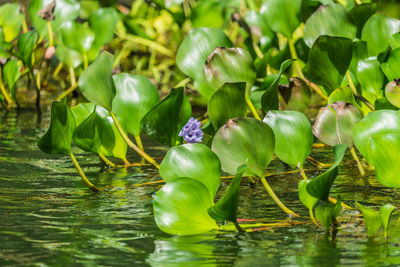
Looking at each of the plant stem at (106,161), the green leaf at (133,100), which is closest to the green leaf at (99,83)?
the green leaf at (133,100)

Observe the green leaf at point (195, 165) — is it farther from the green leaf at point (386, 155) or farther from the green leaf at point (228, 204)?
the green leaf at point (386, 155)

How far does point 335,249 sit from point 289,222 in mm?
149

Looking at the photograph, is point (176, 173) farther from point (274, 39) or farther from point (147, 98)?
point (274, 39)

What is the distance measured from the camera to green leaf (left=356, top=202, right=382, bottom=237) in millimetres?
1095

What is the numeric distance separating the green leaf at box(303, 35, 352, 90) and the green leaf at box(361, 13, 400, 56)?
0.93 feet

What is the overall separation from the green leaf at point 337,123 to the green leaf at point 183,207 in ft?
1.03

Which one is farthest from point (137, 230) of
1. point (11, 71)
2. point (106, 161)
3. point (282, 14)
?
point (11, 71)

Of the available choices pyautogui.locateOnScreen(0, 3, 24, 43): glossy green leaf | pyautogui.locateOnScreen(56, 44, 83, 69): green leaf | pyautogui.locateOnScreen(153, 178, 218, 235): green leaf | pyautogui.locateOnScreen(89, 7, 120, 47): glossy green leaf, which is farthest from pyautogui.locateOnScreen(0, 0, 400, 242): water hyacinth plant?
pyautogui.locateOnScreen(0, 3, 24, 43): glossy green leaf

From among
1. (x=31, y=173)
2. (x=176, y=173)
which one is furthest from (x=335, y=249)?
(x=31, y=173)

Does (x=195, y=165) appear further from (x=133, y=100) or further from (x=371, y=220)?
(x=133, y=100)

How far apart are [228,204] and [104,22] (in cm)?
158

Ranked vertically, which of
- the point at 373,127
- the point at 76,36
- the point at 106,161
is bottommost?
the point at 106,161

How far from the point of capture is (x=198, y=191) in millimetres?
1136

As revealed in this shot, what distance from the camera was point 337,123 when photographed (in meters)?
1.35
